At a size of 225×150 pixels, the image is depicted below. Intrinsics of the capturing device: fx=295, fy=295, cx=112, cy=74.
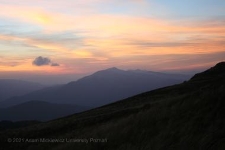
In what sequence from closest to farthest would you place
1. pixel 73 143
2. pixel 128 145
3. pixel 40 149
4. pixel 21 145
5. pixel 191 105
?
pixel 128 145 < pixel 191 105 < pixel 73 143 < pixel 40 149 < pixel 21 145

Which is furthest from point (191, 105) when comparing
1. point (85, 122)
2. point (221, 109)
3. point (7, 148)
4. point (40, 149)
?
point (7, 148)

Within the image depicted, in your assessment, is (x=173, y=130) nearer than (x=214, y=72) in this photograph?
Yes

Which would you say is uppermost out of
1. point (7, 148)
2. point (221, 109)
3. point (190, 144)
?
point (221, 109)

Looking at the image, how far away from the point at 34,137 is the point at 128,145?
1711cm

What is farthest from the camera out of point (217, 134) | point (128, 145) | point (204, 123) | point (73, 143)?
point (73, 143)

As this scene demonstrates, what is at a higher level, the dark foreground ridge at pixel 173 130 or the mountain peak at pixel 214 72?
the mountain peak at pixel 214 72

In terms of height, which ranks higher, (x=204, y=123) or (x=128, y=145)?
(x=204, y=123)

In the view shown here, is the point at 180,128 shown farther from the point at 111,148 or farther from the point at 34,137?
the point at 34,137

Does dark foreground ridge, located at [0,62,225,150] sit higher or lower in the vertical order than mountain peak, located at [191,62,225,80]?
lower

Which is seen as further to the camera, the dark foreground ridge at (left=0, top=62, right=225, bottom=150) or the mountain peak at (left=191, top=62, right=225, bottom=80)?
the mountain peak at (left=191, top=62, right=225, bottom=80)

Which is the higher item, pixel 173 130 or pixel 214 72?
pixel 214 72

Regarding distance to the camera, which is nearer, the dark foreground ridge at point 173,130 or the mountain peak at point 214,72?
the dark foreground ridge at point 173,130

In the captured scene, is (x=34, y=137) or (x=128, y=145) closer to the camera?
(x=128, y=145)

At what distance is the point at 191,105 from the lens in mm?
18406
